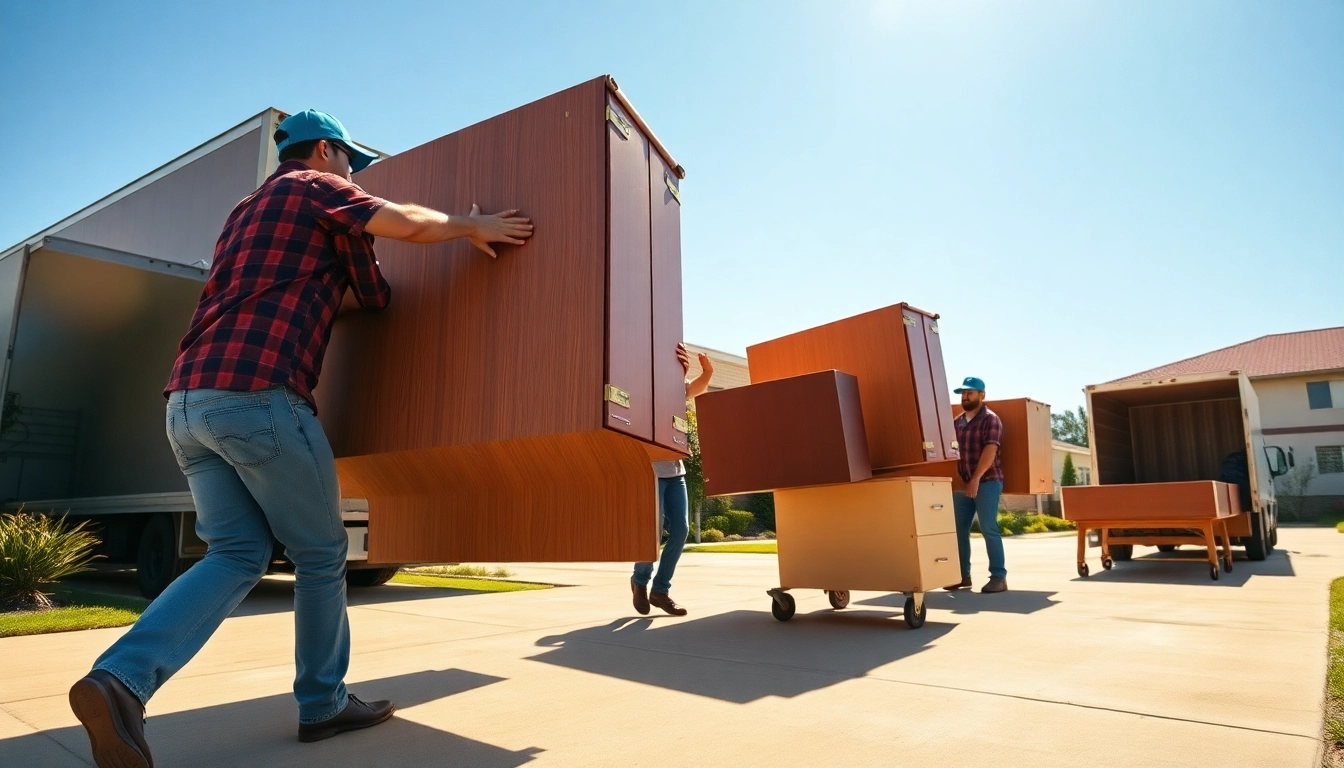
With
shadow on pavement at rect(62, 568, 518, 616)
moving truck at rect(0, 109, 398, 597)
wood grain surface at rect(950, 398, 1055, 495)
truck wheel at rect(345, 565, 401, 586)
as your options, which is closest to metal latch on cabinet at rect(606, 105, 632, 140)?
moving truck at rect(0, 109, 398, 597)

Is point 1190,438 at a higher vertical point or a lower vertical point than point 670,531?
higher

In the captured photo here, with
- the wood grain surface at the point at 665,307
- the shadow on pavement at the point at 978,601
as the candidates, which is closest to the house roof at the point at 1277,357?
the shadow on pavement at the point at 978,601

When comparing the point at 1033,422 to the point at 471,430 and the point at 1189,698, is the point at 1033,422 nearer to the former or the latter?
the point at 1189,698

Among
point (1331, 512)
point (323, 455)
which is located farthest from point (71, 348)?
point (1331, 512)

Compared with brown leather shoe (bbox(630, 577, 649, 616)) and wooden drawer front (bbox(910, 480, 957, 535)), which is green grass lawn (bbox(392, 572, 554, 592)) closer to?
brown leather shoe (bbox(630, 577, 649, 616))

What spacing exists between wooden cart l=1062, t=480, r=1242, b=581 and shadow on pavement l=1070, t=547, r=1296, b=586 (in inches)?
8.1

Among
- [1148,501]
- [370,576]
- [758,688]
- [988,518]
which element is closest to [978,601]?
[988,518]

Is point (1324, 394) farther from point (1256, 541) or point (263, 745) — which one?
point (263, 745)

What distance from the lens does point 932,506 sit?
466 centimetres

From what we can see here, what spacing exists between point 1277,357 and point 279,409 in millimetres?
42495

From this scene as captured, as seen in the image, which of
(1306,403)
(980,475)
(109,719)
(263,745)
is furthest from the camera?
(1306,403)

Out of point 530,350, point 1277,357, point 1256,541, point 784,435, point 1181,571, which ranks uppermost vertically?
point 1277,357

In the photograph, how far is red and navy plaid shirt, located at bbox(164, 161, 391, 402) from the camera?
6.88 feet

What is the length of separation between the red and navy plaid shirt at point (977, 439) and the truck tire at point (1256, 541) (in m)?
4.67
